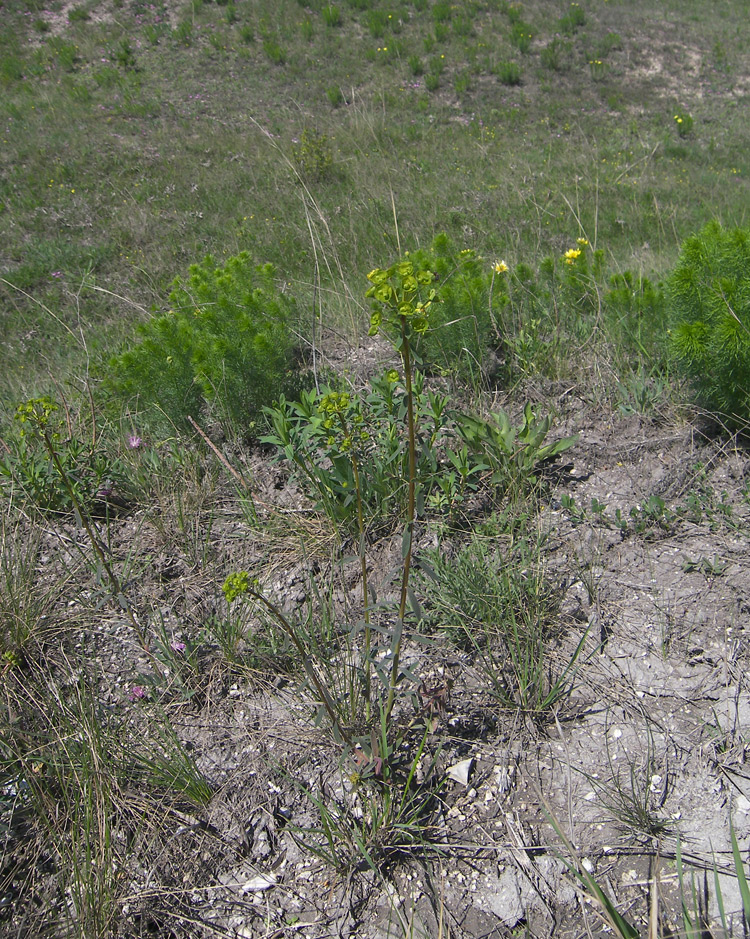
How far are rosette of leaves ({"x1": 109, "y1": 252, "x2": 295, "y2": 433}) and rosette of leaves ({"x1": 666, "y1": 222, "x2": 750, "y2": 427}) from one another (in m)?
1.65

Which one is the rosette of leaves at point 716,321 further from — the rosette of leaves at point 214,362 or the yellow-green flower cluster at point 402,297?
the rosette of leaves at point 214,362

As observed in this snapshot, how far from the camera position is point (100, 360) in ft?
13.1

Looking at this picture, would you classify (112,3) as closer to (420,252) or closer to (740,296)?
(420,252)

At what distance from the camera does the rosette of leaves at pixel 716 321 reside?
7.18 ft

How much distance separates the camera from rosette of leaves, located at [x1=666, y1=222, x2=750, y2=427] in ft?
7.18

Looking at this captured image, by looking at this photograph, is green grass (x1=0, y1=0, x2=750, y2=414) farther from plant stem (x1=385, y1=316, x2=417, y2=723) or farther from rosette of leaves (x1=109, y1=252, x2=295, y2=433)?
plant stem (x1=385, y1=316, x2=417, y2=723)

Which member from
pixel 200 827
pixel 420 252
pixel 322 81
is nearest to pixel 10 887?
pixel 200 827

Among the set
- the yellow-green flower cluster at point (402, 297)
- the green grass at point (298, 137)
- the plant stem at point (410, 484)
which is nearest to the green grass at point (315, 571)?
the plant stem at point (410, 484)

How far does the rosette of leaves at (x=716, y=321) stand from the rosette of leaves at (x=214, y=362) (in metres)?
1.65

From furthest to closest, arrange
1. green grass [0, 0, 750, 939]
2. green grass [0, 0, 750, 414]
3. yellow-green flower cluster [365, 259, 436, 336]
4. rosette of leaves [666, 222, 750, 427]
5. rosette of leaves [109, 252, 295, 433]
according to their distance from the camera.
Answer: green grass [0, 0, 750, 414] < rosette of leaves [109, 252, 295, 433] < rosette of leaves [666, 222, 750, 427] < green grass [0, 0, 750, 939] < yellow-green flower cluster [365, 259, 436, 336]

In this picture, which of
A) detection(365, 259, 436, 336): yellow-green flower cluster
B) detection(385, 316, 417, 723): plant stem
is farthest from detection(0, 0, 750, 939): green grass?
detection(365, 259, 436, 336): yellow-green flower cluster

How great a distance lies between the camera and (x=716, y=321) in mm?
2283

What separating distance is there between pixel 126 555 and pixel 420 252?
188 centimetres

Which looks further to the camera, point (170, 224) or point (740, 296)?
point (170, 224)
